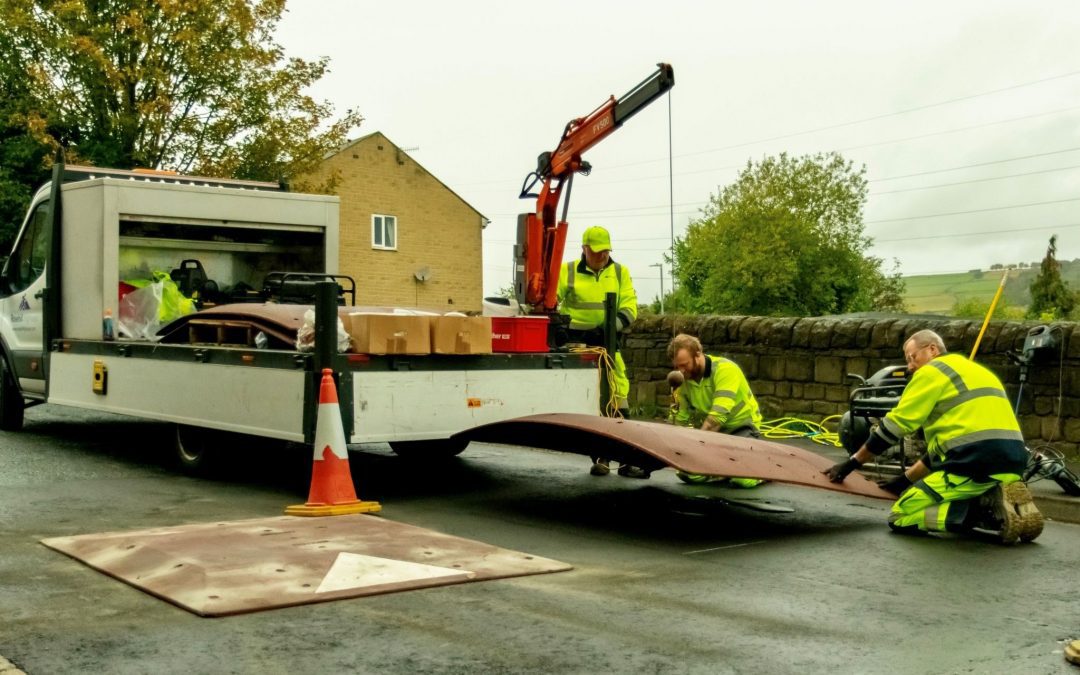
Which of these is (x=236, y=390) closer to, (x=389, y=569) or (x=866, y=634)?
(x=389, y=569)

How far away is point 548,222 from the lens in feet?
45.7

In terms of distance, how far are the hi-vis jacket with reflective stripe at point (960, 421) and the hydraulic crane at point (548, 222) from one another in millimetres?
6072

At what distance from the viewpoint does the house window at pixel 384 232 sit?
48719mm

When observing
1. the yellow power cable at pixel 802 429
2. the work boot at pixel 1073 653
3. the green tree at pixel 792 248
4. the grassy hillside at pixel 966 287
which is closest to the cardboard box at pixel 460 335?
the yellow power cable at pixel 802 429

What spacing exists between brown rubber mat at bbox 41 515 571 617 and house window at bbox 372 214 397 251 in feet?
136

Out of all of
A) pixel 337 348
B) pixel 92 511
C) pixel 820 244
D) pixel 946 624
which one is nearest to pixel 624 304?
pixel 337 348

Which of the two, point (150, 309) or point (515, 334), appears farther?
point (150, 309)

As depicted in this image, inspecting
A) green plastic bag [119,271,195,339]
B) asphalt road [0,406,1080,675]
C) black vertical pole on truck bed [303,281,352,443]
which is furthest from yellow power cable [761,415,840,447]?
green plastic bag [119,271,195,339]

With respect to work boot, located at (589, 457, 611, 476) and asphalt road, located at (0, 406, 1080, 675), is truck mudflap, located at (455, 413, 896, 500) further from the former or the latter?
work boot, located at (589, 457, 611, 476)

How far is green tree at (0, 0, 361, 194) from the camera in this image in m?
23.5

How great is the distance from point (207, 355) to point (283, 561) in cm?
382

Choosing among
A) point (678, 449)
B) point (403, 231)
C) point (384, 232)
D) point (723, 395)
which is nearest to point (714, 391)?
point (723, 395)

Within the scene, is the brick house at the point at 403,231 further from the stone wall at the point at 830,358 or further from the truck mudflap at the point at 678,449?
the truck mudflap at the point at 678,449

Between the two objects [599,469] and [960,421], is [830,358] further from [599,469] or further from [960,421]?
[960,421]
